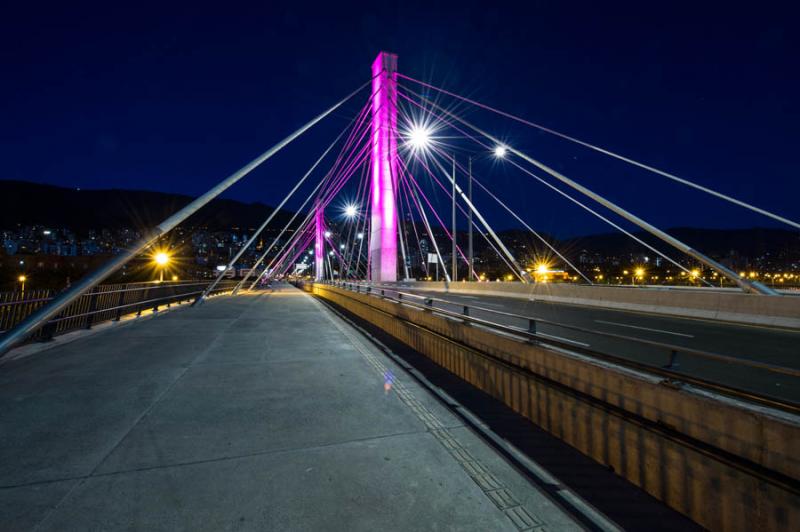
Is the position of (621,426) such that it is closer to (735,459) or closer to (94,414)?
(735,459)

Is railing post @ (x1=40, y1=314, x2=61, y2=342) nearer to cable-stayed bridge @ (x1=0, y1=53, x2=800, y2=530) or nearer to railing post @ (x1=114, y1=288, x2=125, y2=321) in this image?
cable-stayed bridge @ (x1=0, y1=53, x2=800, y2=530)

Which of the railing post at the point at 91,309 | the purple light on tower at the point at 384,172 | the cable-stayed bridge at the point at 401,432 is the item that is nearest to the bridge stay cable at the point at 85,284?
the cable-stayed bridge at the point at 401,432

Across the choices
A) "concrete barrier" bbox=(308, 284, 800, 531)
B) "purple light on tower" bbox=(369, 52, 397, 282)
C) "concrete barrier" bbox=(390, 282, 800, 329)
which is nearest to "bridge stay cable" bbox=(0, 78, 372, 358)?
"concrete barrier" bbox=(308, 284, 800, 531)

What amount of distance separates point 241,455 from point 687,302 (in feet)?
51.9

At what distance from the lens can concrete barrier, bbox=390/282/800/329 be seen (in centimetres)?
1204

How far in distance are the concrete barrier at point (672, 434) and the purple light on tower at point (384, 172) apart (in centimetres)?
1589

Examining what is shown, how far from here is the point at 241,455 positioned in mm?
4238

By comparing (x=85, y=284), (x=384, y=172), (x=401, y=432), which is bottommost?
(x=401, y=432)

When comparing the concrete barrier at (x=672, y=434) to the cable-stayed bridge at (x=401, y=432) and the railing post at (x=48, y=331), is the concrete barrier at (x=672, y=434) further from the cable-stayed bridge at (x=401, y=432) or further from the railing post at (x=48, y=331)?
the railing post at (x=48, y=331)

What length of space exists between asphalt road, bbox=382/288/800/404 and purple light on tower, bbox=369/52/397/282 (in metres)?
8.27

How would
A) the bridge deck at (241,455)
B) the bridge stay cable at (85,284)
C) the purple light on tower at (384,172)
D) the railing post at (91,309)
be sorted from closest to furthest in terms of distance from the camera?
1. the bridge deck at (241,455)
2. the bridge stay cable at (85,284)
3. the railing post at (91,309)
4. the purple light on tower at (384,172)

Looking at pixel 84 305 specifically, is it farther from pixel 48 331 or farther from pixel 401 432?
pixel 401 432

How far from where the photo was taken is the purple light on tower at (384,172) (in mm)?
22312

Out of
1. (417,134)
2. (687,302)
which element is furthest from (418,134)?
(687,302)
